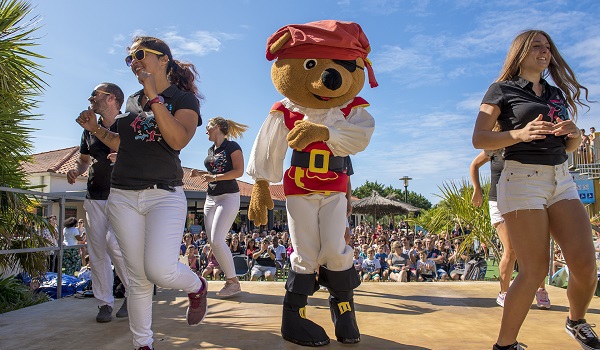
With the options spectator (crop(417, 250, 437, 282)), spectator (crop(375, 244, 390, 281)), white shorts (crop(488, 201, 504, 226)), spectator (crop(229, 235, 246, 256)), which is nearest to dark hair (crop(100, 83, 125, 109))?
white shorts (crop(488, 201, 504, 226))

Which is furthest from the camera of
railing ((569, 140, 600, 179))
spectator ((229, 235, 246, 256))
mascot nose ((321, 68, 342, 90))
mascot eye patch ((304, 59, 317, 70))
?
railing ((569, 140, 600, 179))

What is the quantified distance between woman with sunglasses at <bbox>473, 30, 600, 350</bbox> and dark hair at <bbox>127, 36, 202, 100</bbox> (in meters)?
1.79

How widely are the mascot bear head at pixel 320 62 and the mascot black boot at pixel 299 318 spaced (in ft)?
3.92

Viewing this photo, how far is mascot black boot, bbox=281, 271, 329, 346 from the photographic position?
9.06ft

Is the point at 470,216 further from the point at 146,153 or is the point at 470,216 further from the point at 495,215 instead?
the point at 146,153

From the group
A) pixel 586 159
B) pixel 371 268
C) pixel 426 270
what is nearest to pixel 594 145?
pixel 586 159

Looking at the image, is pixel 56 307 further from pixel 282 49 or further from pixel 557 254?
pixel 557 254

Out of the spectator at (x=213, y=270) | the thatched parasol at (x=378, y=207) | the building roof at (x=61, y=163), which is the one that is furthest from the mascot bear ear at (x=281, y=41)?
the building roof at (x=61, y=163)

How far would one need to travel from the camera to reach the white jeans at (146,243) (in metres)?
2.45

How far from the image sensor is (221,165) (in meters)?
4.72

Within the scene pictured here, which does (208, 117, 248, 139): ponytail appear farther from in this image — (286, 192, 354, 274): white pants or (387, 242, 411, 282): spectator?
(387, 242, 411, 282): spectator

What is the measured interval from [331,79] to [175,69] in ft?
3.31

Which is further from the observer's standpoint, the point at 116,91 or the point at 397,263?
the point at 397,263

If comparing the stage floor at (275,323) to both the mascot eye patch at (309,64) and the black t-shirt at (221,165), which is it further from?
the mascot eye patch at (309,64)
